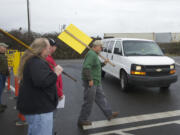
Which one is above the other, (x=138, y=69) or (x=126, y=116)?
(x=138, y=69)

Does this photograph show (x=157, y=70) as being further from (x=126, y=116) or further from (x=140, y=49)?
(x=126, y=116)

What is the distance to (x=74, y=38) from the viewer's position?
410 centimetres

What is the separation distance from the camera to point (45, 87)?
224 centimetres

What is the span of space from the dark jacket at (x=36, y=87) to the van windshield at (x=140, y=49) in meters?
5.40

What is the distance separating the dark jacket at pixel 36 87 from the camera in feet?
7.19

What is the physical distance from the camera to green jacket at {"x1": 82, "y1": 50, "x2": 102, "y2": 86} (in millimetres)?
4039

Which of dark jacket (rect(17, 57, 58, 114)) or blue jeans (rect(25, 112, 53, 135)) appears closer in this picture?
dark jacket (rect(17, 57, 58, 114))

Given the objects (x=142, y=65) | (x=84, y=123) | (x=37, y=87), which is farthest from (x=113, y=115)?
(x=37, y=87)

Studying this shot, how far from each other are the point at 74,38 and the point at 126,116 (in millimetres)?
2289

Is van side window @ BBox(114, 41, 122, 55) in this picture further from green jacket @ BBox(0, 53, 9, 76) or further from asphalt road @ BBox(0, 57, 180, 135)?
green jacket @ BBox(0, 53, 9, 76)

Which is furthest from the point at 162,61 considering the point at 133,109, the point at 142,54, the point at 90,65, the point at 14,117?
the point at 14,117

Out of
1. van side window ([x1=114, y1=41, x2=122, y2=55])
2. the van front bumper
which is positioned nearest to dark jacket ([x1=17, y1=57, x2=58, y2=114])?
the van front bumper

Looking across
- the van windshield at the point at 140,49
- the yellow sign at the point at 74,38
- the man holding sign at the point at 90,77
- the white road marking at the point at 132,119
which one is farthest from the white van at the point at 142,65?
the yellow sign at the point at 74,38

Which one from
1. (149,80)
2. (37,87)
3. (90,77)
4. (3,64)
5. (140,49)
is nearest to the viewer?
(37,87)
